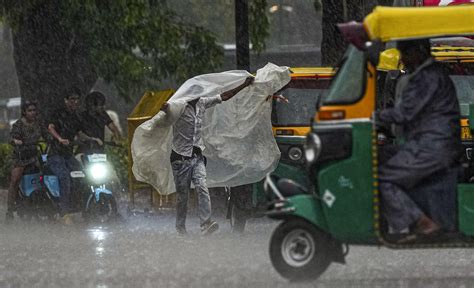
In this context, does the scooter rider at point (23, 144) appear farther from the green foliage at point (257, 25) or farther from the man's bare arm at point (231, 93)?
the green foliage at point (257, 25)

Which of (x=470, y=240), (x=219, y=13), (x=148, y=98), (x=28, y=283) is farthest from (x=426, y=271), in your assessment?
(x=219, y=13)

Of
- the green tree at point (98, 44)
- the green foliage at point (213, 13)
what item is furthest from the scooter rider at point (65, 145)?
the green foliage at point (213, 13)

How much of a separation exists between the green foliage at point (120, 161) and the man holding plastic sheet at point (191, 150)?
309 inches

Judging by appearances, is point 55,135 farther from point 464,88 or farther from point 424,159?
point 424,159

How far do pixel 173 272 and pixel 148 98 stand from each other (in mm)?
9578

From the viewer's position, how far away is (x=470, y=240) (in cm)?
1084

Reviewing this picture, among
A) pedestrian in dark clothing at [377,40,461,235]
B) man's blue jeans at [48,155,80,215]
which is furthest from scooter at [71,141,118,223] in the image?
pedestrian in dark clothing at [377,40,461,235]

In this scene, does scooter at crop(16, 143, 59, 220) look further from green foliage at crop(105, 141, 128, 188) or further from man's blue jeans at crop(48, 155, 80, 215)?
green foliage at crop(105, 141, 128, 188)

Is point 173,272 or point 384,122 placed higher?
point 384,122

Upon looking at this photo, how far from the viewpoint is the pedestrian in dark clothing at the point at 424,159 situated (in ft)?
35.0

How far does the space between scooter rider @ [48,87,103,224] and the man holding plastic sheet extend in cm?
337

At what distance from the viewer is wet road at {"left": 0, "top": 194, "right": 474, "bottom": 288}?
37.1ft

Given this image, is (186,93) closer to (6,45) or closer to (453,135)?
(453,135)

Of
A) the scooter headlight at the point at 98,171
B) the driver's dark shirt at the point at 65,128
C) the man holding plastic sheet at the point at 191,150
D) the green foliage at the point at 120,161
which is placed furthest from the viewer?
the green foliage at the point at 120,161
